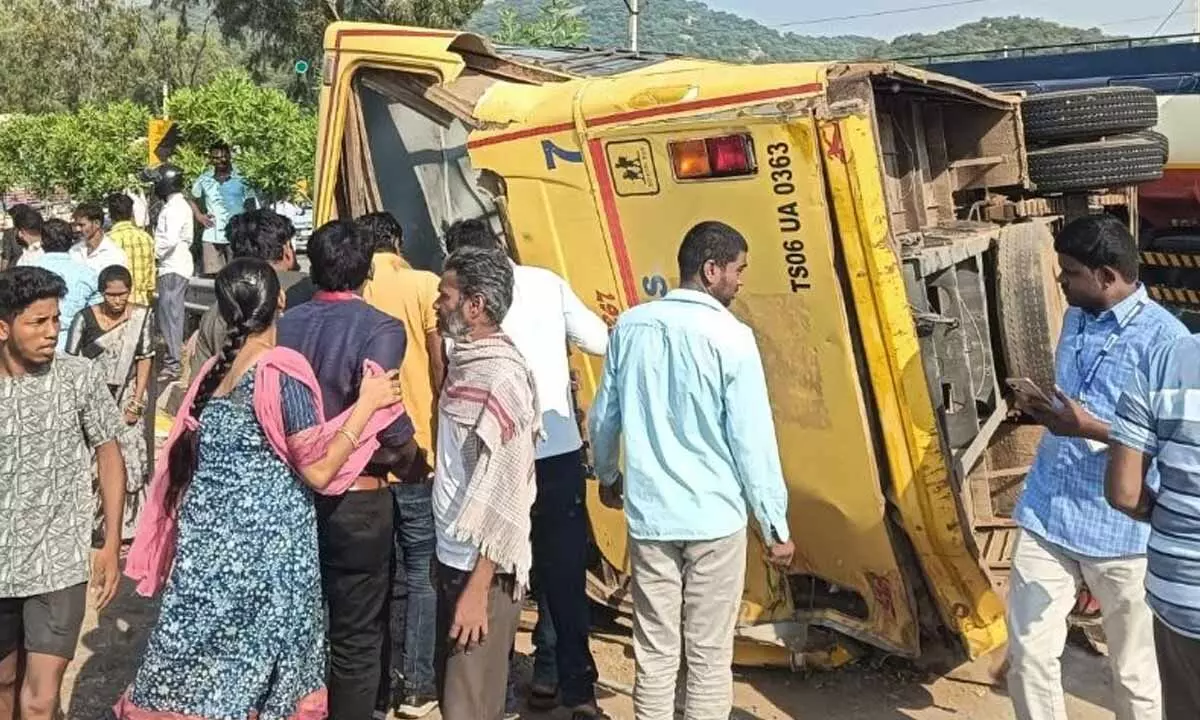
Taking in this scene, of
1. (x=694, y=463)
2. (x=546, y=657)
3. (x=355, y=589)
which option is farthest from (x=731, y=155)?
(x=546, y=657)

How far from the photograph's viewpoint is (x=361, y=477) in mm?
3385

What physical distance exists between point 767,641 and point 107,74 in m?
47.8

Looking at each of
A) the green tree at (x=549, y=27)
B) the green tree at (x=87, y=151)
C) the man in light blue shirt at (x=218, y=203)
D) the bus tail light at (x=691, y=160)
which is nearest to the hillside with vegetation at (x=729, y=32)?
the green tree at (x=549, y=27)

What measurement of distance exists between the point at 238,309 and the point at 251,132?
1294 centimetres

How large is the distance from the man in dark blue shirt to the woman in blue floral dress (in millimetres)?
335

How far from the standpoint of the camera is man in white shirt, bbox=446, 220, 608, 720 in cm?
360

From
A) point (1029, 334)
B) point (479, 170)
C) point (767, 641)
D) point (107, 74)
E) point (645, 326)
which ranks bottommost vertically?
point (767, 641)

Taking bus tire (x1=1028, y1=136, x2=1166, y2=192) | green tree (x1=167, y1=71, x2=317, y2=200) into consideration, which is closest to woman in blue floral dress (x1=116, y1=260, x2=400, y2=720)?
bus tire (x1=1028, y1=136, x2=1166, y2=192)

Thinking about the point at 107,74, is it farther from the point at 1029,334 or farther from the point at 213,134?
the point at 1029,334

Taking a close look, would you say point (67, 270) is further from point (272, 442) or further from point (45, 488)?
point (272, 442)

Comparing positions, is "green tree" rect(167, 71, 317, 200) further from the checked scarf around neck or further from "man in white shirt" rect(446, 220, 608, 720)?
the checked scarf around neck

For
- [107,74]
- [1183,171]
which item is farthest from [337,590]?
[107,74]

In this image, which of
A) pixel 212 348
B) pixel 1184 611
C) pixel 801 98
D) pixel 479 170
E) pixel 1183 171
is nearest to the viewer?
pixel 1184 611

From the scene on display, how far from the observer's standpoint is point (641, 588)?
3273 millimetres
